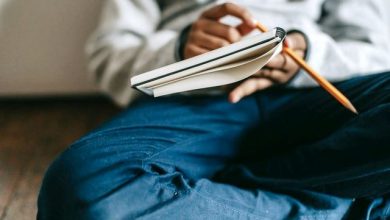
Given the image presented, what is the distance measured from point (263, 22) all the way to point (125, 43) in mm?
237

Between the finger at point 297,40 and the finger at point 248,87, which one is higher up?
the finger at point 297,40

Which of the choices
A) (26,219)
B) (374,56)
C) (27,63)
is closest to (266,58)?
(374,56)

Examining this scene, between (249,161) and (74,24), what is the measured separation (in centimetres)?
48

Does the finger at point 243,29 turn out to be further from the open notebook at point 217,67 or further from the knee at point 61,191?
the knee at point 61,191

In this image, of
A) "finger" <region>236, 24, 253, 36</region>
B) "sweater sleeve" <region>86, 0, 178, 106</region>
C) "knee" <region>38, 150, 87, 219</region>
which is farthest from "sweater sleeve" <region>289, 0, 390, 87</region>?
"knee" <region>38, 150, 87, 219</region>

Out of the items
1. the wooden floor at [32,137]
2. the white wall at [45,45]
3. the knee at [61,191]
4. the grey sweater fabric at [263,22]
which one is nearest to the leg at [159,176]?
the knee at [61,191]

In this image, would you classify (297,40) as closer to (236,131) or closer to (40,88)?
(236,131)

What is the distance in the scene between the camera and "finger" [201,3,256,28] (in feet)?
1.93

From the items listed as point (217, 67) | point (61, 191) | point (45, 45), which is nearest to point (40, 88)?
point (45, 45)

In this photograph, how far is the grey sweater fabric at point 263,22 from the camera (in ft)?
2.38

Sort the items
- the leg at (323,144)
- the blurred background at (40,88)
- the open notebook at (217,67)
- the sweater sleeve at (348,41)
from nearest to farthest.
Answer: the open notebook at (217,67) < the leg at (323,144) < the sweater sleeve at (348,41) < the blurred background at (40,88)

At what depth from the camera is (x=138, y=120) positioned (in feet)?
2.14

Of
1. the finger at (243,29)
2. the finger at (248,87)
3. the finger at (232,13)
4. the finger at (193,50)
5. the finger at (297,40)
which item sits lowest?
the finger at (248,87)

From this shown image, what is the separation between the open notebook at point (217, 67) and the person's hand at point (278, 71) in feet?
0.34
